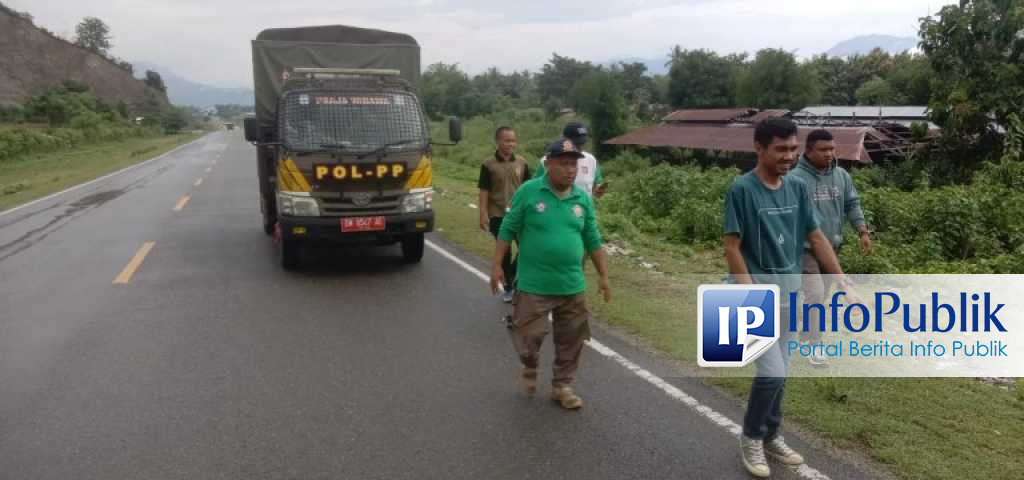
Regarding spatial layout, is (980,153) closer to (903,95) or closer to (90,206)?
(90,206)

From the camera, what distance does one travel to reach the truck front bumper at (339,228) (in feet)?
27.3

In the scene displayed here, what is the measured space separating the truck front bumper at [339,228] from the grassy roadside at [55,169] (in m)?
11.5

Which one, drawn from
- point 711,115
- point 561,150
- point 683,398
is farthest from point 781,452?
point 711,115

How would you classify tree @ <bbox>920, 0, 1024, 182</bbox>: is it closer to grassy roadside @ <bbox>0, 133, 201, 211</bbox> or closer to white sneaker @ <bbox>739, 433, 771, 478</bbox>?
white sneaker @ <bbox>739, 433, 771, 478</bbox>

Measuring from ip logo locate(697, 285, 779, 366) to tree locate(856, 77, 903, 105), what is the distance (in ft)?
136

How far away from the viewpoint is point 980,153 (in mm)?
16141

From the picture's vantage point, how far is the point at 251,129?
30.0 feet

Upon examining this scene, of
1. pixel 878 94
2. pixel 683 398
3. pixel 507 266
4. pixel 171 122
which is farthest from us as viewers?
pixel 171 122

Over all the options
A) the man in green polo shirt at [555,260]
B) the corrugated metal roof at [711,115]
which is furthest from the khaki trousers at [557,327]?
the corrugated metal roof at [711,115]

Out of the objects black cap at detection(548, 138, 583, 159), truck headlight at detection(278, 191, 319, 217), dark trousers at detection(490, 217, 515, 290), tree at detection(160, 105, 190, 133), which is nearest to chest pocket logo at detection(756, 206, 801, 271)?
black cap at detection(548, 138, 583, 159)

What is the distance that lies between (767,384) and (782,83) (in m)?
46.0

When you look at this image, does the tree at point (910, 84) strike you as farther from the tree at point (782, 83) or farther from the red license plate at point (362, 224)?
the red license plate at point (362, 224)

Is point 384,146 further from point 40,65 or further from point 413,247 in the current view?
point 40,65

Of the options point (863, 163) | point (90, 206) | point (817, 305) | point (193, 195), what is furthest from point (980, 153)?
point (90, 206)
